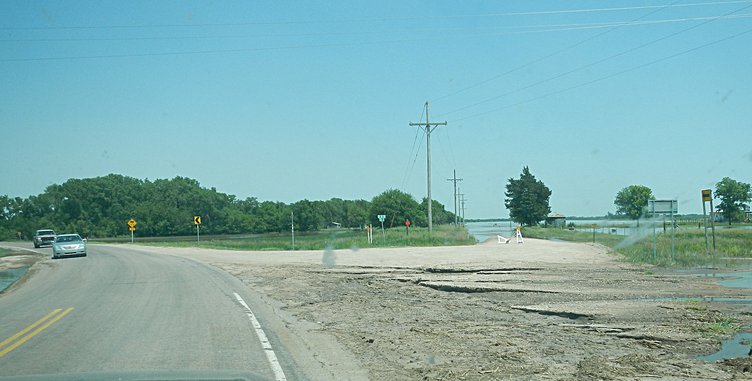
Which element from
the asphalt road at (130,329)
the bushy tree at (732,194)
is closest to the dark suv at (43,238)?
the asphalt road at (130,329)

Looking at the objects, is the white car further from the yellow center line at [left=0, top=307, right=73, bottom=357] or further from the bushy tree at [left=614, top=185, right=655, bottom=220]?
the bushy tree at [left=614, top=185, right=655, bottom=220]

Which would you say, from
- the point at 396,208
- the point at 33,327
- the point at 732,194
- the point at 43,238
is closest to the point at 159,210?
the point at 43,238

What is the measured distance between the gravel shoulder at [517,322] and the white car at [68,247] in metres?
22.7

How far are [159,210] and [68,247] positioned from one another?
2456 inches

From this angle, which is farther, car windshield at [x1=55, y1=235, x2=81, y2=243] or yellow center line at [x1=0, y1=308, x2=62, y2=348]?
car windshield at [x1=55, y1=235, x2=81, y2=243]

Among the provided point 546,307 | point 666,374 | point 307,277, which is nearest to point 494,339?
point 666,374

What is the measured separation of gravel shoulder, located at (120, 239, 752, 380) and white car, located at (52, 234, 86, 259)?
74.4ft

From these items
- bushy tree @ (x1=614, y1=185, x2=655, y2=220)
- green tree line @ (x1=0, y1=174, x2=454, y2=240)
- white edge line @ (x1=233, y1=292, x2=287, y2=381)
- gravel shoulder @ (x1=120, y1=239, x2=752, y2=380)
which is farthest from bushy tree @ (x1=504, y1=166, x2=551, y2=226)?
white edge line @ (x1=233, y1=292, x2=287, y2=381)

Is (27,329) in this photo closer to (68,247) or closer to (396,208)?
(68,247)

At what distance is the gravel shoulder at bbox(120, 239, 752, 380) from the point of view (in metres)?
8.03

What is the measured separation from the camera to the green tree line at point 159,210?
98.6m

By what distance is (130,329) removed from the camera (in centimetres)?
1122

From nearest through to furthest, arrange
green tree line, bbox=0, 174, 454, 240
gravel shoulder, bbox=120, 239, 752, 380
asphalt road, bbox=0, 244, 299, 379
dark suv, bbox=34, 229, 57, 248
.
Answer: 1. gravel shoulder, bbox=120, 239, 752, 380
2. asphalt road, bbox=0, 244, 299, 379
3. dark suv, bbox=34, 229, 57, 248
4. green tree line, bbox=0, 174, 454, 240

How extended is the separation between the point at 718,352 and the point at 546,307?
4.83 metres
